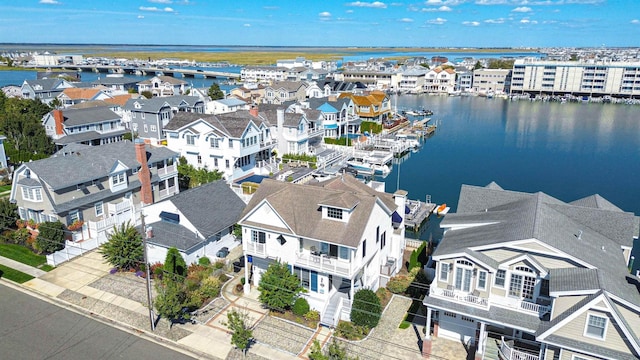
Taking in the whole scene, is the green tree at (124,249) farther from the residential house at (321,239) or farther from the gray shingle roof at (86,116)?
the gray shingle roof at (86,116)

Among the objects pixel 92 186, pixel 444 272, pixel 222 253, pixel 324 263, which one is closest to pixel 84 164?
pixel 92 186

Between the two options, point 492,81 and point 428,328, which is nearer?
point 428,328

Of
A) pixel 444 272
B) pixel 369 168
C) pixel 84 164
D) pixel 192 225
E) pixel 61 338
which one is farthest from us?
pixel 369 168

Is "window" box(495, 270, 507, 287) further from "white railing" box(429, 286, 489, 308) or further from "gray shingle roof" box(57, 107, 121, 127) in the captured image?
"gray shingle roof" box(57, 107, 121, 127)

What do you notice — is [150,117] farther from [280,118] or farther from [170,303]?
[170,303]

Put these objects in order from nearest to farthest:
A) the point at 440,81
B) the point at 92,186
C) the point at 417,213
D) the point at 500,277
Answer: the point at 500,277
the point at 92,186
the point at 417,213
the point at 440,81

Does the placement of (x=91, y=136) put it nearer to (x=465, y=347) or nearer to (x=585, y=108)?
(x=465, y=347)

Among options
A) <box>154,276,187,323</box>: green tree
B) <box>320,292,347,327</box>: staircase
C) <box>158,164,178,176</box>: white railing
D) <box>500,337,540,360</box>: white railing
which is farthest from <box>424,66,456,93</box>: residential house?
<box>154,276,187,323</box>: green tree

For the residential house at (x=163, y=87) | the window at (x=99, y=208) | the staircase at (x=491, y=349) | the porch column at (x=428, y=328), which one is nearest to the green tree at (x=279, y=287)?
the porch column at (x=428, y=328)

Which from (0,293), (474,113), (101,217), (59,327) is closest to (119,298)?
(59,327)
